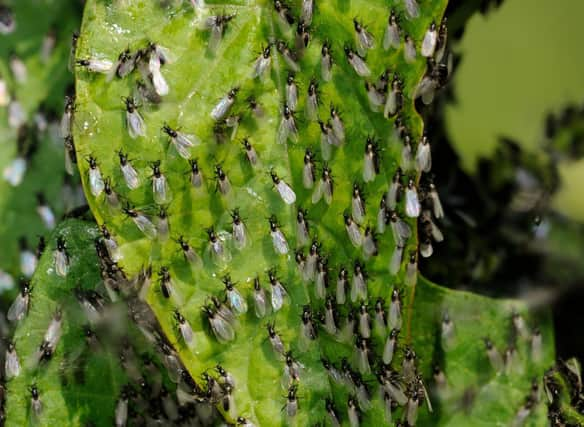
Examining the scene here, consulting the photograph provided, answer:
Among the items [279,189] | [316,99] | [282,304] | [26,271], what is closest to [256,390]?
[282,304]

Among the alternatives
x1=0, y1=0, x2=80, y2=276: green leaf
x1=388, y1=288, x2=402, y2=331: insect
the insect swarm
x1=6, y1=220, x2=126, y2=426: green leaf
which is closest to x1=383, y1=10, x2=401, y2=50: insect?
the insect swarm

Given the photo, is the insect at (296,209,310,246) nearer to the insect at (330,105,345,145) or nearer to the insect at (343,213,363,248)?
the insect at (343,213,363,248)

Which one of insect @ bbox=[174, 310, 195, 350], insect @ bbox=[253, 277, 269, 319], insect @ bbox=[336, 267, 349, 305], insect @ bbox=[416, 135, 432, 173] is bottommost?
insect @ bbox=[174, 310, 195, 350]

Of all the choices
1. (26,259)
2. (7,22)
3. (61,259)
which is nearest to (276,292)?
(61,259)

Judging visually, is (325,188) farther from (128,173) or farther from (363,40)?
(128,173)

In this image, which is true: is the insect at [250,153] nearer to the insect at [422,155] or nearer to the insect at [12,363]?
the insect at [422,155]
